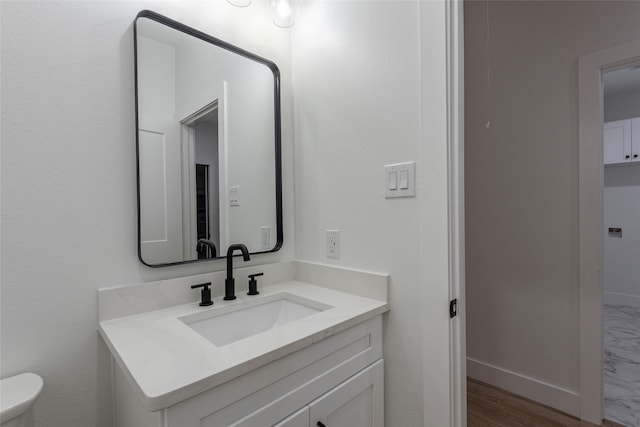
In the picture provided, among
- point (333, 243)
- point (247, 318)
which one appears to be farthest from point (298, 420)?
point (333, 243)

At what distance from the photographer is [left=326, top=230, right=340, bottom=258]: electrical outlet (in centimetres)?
128

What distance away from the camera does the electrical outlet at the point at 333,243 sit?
1.28m

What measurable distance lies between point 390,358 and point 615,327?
3144mm

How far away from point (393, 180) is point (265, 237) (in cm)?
65

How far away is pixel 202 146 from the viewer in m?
1.21

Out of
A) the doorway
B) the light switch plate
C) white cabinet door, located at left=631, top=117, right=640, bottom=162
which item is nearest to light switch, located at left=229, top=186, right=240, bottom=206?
the light switch plate

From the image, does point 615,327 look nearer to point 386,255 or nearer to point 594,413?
point 594,413

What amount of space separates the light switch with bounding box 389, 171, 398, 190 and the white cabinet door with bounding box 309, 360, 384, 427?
0.64 meters

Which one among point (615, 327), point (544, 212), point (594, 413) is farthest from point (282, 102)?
point (615, 327)

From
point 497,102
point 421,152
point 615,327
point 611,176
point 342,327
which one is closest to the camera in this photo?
point 342,327

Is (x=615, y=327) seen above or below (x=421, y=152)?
below

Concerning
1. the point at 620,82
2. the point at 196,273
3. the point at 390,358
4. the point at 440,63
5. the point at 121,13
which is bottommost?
the point at 390,358

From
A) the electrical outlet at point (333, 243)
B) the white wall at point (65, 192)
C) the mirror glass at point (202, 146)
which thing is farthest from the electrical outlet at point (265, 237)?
the white wall at point (65, 192)

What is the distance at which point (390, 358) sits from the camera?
1111 millimetres
